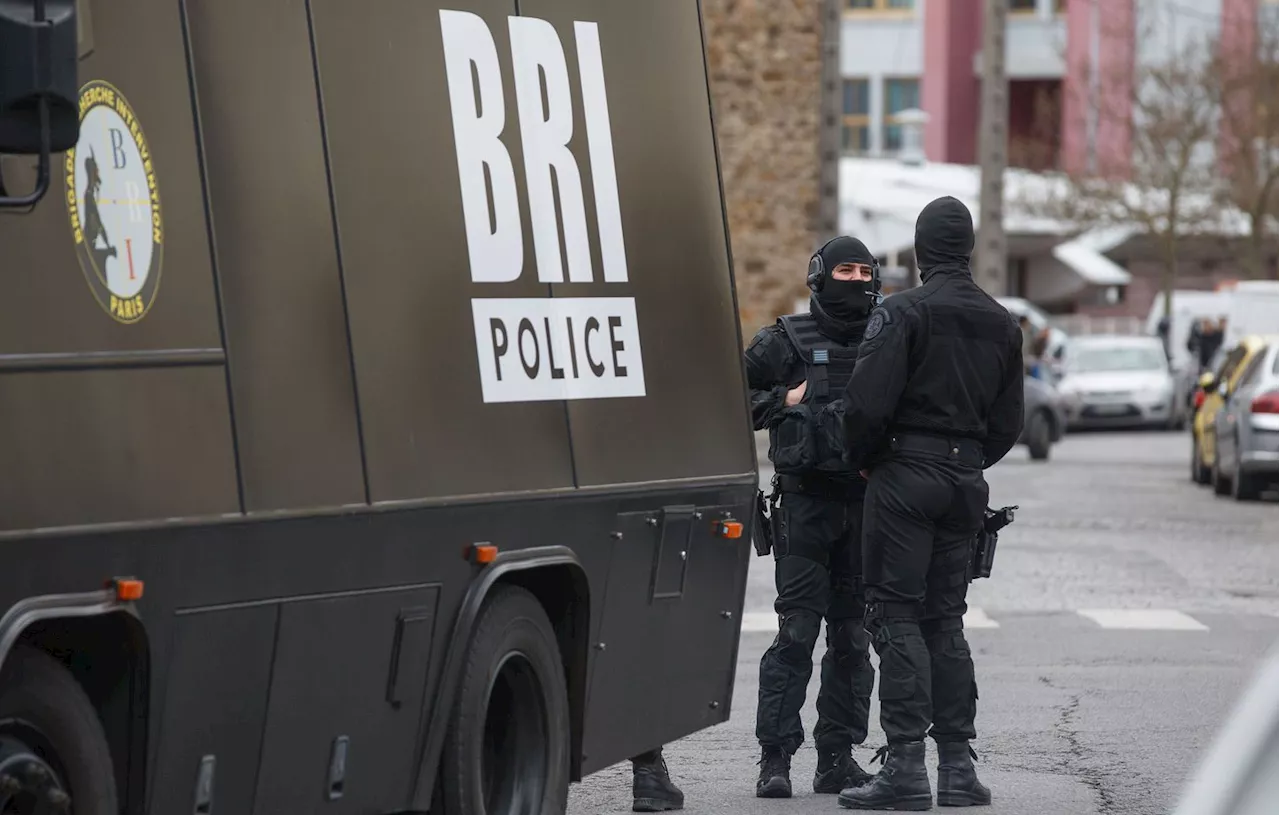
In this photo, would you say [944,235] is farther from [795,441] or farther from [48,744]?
[48,744]

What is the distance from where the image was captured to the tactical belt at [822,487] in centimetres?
909

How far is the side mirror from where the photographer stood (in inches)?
177

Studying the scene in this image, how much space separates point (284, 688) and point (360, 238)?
3.49 ft

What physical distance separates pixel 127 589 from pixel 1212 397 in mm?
25111

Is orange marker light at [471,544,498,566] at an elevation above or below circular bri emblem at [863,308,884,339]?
below

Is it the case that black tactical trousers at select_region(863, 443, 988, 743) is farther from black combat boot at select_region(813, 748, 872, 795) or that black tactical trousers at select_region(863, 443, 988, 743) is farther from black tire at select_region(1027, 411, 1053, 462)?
black tire at select_region(1027, 411, 1053, 462)

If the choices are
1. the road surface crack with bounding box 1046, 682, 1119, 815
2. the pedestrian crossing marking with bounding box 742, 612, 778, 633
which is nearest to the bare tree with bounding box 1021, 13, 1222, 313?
the pedestrian crossing marking with bounding box 742, 612, 778, 633

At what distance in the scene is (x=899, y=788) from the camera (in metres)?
8.69

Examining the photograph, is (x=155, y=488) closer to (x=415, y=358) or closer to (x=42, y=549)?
(x=42, y=549)

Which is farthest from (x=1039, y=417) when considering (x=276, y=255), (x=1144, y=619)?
(x=276, y=255)

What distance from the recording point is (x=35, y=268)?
4980mm

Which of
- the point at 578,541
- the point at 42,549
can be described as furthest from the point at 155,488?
the point at 578,541

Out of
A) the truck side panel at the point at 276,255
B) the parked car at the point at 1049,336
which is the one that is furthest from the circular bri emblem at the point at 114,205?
the parked car at the point at 1049,336

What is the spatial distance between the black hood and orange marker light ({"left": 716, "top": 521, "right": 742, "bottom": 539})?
1366mm
